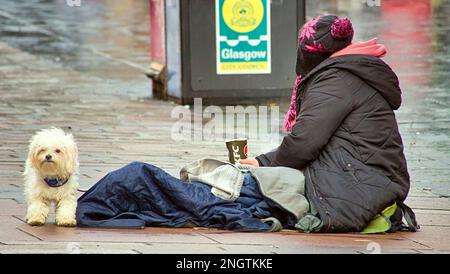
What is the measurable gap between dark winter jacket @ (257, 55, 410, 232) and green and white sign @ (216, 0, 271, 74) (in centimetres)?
479

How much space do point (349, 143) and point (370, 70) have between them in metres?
0.40

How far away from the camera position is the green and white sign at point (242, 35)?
1066 cm

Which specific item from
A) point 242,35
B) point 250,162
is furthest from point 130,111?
point 250,162

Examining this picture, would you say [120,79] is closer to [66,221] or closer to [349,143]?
Result: [66,221]

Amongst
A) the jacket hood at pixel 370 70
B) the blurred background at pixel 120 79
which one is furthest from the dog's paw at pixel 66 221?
the blurred background at pixel 120 79

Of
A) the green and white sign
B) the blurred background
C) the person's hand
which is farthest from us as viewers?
the green and white sign

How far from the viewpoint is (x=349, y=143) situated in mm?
5863

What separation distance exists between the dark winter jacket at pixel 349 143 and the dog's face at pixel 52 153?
1.16m

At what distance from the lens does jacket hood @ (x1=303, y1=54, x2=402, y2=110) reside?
586cm

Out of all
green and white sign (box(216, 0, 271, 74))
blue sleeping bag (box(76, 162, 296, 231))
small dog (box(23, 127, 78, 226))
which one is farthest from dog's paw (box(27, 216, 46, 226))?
green and white sign (box(216, 0, 271, 74))

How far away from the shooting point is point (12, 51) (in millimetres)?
14477

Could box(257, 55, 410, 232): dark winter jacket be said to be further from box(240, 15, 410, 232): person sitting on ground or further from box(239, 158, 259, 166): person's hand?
box(239, 158, 259, 166): person's hand

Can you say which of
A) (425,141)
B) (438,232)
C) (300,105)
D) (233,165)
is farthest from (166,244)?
(425,141)

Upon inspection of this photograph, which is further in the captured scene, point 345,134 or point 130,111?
point 130,111
